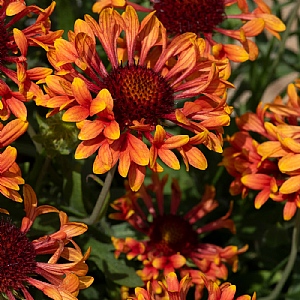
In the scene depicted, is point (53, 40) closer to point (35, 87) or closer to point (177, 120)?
point (35, 87)

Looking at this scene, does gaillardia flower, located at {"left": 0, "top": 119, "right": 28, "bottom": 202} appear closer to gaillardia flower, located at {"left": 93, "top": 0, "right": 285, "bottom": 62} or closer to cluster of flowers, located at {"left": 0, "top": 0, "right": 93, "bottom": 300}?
cluster of flowers, located at {"left": 0, "top": 0, "right": 93, "bottom": 300}

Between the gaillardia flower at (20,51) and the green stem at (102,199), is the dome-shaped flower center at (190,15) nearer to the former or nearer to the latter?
the gaillardia flower at (20,51)

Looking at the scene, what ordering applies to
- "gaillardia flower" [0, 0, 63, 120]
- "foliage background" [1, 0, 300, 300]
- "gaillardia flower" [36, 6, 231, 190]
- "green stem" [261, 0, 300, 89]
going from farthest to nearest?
"green stem" [261, 0, 300, 89] → "foliage background" [1, 0, 300, 300] → "gaillardia flower" [0, 0, 63, 120] → "gaillardia flower" [36, 6, 231, 190]

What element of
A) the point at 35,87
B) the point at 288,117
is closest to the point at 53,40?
the point at 35,87

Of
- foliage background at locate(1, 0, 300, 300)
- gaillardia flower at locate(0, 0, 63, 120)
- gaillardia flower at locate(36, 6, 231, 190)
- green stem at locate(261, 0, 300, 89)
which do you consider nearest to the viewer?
gaillardia flower at locate(36, 6, 231, 190)

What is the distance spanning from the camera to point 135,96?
116 cm

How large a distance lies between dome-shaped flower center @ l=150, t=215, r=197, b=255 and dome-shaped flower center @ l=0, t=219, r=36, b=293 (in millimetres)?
354

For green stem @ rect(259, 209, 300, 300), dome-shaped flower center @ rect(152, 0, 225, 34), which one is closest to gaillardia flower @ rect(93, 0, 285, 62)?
dome-shaped flower center @ rect(152, 0, 225, 34)

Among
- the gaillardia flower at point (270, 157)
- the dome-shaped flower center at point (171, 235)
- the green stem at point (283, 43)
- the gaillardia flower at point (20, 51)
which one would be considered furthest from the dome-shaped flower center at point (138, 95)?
the green stem at point (283, 43)

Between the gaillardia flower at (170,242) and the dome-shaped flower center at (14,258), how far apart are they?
0.27 m

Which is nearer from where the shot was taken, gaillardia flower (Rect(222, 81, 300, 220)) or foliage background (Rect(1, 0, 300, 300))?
gaillardia flower (Rect(222, 81, 300, 220))

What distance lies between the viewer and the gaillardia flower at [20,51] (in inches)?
45.7

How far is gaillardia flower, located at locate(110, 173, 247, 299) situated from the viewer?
4.52 feet

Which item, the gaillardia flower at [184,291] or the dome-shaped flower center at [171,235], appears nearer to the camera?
the gaillardia flower at [184,291]
